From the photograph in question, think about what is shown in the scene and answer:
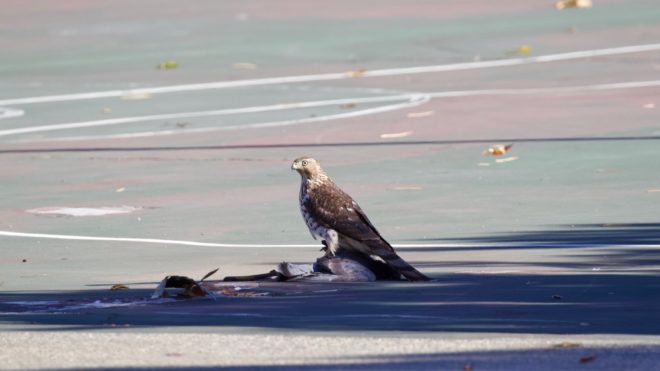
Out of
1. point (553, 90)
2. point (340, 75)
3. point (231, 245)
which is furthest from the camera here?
point (340, 75)

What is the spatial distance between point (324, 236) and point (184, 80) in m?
21.6

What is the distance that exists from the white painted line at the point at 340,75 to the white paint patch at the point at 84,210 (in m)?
13.3

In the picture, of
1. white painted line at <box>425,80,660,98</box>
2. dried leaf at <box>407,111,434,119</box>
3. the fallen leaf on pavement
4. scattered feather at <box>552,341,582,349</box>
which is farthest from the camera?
the fallen leaf on pavement

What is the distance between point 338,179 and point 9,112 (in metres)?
10.9

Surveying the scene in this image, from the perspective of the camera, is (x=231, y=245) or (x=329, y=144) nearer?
(x=231, y=245)

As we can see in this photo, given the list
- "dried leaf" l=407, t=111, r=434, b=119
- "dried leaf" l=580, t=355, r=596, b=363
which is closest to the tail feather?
"dried leaf" l=580, t=355, r=596, b=363

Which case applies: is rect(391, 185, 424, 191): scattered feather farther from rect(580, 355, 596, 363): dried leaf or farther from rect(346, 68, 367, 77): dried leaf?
rect(346, 68, 367, 77): dried leaf

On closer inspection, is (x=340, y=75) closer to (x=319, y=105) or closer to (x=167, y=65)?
(x=167, y=65)

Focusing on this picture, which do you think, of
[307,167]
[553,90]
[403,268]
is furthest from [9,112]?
[403,268]

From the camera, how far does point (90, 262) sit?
49.7ft

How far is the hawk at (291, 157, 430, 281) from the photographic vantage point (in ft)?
43.7

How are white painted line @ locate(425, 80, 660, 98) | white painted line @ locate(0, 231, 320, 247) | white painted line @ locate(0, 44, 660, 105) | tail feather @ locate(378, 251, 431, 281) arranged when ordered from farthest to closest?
white painted line @ locate(0, 44, 660, 105) < white painted line @ locate(425, 80, 660, 98) < white painted line @ locate(0, 231, 320, 247) < tail feather @ locate(378, 251, 431, 281)

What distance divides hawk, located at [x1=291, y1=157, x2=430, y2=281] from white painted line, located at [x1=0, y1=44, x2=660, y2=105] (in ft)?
62.1

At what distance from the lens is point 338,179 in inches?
826
